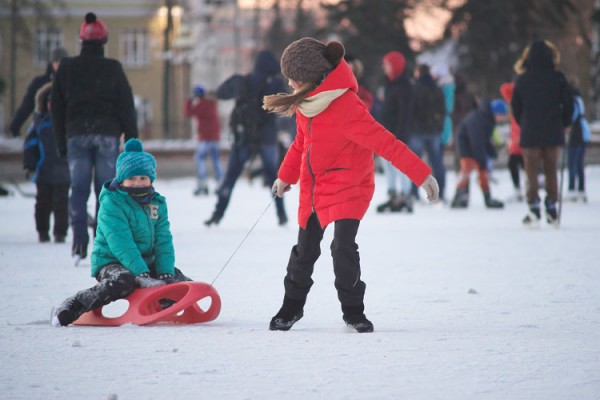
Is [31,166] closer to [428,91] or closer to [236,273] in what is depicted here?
[236,273]

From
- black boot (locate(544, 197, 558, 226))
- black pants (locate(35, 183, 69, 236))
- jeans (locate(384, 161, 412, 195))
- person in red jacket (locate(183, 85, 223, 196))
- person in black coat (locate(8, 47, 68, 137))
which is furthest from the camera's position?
person in red jacket (locate(183, 85, 223, 196))

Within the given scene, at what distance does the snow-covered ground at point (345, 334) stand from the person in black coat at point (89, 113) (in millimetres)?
687

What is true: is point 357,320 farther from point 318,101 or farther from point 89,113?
point 89,113

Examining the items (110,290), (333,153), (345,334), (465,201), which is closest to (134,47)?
(465,201)

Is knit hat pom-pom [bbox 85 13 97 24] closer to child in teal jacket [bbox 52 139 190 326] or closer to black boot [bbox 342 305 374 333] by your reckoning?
child in teal jacket [bbox 52 139 190 326]

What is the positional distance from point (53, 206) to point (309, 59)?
588cm

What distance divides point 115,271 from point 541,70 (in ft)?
23.1

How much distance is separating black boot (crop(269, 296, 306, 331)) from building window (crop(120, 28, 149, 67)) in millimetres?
51689

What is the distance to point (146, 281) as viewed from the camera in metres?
6.34

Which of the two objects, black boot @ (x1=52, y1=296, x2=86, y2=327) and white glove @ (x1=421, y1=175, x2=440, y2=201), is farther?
black boot @ (x1=52, y1=296, x2=86, y2=327)

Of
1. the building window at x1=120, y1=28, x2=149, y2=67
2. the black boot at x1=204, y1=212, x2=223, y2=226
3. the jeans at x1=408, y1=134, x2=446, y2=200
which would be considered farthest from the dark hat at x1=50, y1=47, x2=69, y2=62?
the building window at x1=120, y1=28, x2=149, y2=67

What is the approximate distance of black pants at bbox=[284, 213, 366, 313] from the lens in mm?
6000

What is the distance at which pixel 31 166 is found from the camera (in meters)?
11.1

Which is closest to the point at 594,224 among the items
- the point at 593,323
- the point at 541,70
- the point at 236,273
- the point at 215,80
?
the point at 541,70
